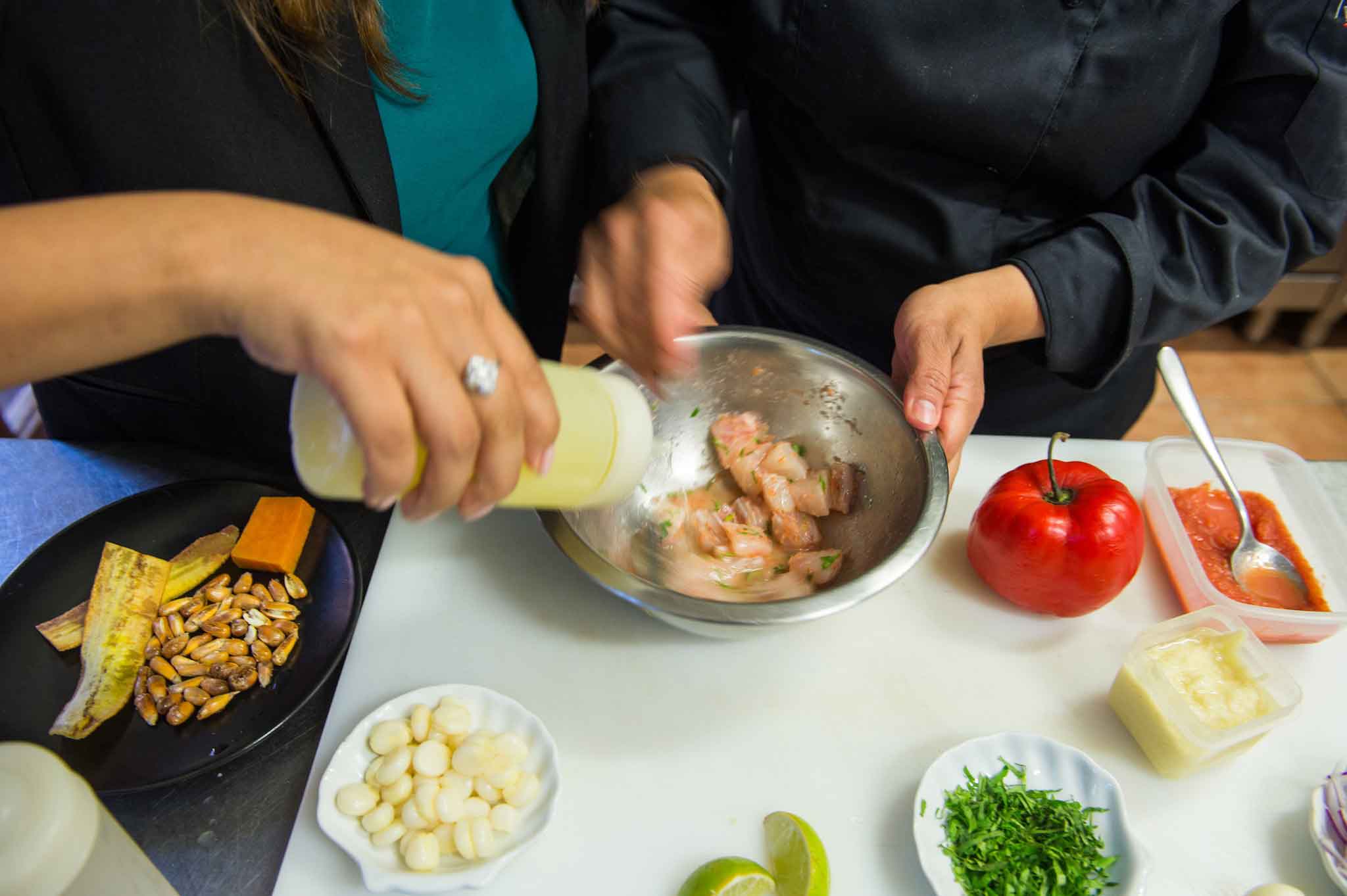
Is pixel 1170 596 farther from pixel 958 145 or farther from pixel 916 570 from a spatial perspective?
pixel 958 145

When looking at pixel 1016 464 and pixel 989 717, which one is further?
pixel 1016 464

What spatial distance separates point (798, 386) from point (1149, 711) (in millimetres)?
527

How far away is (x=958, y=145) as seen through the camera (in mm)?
1042

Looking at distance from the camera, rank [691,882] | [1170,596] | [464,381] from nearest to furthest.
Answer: [464,381], [691,882], [1170,596]

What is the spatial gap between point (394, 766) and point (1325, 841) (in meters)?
0.86

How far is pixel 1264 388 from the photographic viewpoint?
271cm

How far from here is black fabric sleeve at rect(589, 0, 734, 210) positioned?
43.1 inches

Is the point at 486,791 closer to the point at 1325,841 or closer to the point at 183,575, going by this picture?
the point at 183,575

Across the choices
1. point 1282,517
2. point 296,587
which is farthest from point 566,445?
point 1282,517

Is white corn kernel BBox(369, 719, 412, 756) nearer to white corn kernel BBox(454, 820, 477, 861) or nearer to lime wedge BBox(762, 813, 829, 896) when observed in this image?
white corn kernel BBox(454, 820, 477, 861)

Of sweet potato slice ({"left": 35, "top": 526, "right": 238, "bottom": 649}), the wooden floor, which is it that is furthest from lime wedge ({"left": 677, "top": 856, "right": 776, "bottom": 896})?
the wooden floor

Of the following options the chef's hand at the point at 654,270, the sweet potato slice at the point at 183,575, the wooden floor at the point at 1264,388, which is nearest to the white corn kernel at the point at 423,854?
the sweet potato slice at the point at 183,575

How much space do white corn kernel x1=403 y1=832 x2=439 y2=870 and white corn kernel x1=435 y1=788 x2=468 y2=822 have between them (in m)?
0.02

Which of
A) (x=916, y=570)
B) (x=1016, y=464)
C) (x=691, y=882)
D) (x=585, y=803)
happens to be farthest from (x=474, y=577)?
(x=1016, y=464)
